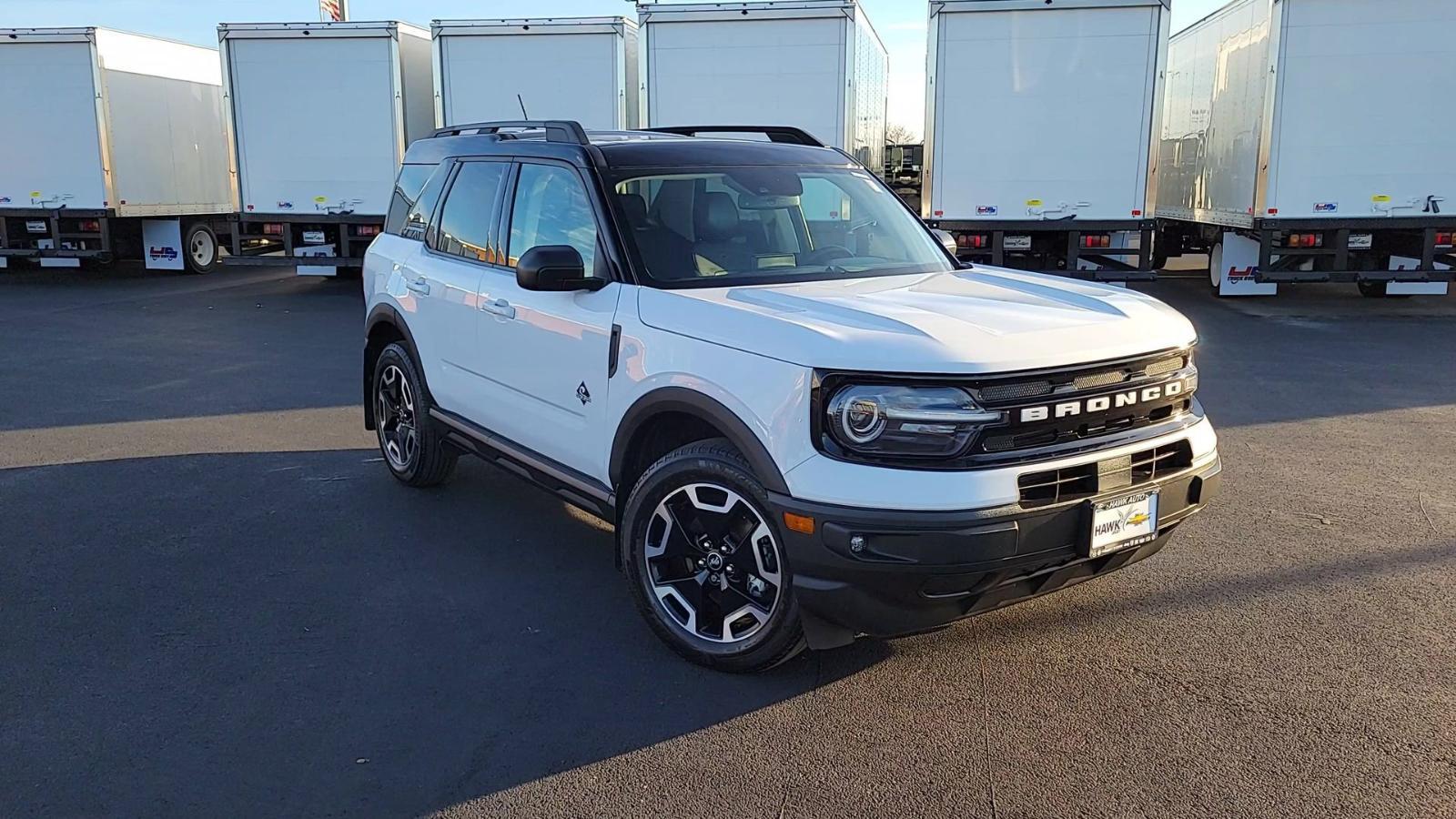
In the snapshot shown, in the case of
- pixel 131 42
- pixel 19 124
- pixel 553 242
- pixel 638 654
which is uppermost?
pixel 131 42

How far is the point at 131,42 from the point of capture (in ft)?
58.1

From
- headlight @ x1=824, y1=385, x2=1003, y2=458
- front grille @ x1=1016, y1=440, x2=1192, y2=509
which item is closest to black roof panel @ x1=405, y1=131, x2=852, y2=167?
headlight @ x1=824, y1=385, x2=1003, y2=458

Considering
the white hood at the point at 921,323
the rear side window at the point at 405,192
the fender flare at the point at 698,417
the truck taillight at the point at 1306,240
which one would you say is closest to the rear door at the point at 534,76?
the truck taillight at the point at 1306,240

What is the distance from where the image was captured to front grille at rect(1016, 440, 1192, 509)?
11.2ft

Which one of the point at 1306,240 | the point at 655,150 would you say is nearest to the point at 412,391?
the point at 655,150

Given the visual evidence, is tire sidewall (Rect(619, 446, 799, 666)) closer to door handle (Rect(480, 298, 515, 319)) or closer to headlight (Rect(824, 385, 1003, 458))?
headlight (Rect(824, 385, 1003, 458))

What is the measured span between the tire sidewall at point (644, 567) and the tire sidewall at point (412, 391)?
2.17 metres

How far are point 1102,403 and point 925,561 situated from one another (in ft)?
2.84

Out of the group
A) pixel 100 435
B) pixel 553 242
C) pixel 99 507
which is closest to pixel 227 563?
pixel 99 507

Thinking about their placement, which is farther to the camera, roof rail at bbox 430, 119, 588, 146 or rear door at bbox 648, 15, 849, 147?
rear door at bbox 648, 15, 849, 147

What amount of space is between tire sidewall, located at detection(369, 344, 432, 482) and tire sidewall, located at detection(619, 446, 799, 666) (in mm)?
2167

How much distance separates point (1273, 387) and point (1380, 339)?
11.2ft

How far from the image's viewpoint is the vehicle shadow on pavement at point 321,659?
3.30 metres

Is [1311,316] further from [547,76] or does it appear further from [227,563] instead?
[227,563]
